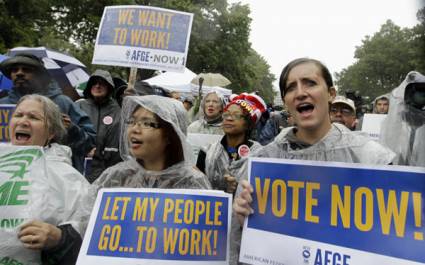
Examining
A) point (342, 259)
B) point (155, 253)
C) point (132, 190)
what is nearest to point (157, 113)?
point (132, 190)

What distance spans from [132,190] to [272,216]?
67 cm

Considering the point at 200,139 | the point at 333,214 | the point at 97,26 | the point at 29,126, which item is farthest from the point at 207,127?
the point at 97,26

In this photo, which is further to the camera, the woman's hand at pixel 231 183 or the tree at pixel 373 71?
the tree at pixel 373 71

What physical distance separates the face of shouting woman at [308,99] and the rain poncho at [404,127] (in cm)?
90

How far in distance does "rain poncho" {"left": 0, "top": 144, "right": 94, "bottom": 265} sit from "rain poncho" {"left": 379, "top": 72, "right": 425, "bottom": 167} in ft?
6.16

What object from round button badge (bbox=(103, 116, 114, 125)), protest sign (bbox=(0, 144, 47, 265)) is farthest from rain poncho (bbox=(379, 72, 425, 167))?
round button badge (bbox=(103, 116, 114, 125))

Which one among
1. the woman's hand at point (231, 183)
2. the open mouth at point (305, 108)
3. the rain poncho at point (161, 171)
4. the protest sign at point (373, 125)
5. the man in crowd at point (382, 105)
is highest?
the man in crowd at point (382, 105)

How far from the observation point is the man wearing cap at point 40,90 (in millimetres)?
3545

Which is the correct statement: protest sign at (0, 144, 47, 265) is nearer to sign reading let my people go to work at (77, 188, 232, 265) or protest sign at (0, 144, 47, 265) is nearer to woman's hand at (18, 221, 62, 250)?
woman's hand at (18, 221, 62, 250)

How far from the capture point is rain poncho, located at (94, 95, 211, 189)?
231 cm

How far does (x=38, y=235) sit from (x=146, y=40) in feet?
10.8

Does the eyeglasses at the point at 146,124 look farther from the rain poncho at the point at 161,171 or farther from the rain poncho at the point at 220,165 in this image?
the rain poncho at the point at 220,165

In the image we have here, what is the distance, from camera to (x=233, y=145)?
11.6 ft

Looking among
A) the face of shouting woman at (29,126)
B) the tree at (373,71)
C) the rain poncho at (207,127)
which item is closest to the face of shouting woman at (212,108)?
the rain poncho at (207,127)
